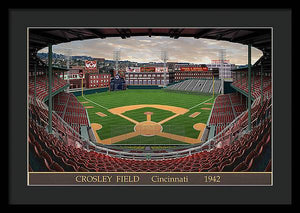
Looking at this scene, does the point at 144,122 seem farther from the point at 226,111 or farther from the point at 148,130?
the point at 226,111

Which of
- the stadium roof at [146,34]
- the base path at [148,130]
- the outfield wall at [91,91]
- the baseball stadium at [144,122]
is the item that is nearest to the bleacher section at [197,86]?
the baseball stadium at [144,122]

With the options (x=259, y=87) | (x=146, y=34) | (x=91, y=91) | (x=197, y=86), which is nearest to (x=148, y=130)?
(x=259, y=87)

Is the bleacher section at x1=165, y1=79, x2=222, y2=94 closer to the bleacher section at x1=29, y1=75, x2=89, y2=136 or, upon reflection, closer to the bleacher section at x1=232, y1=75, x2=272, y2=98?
the bleacher section at x1=232, y1=75, x2=272, y2=98

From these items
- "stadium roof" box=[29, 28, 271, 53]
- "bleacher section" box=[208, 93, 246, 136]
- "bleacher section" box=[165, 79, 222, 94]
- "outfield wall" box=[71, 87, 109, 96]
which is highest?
"bleacher section" box=[165, 79, 222, 94]

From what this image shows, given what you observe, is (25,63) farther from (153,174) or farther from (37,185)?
(153,174)

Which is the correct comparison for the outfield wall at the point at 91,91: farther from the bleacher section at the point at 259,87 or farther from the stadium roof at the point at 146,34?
the stadium roof at the point at 146,34

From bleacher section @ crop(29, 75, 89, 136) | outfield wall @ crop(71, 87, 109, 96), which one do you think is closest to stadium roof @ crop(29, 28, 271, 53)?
bleacher section @ crop(29, 75, 89, 136)

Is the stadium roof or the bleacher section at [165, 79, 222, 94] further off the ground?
the bleacher section at [165, 79, 222, 94]

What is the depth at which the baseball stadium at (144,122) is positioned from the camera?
514cm

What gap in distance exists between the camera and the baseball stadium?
16.9ft
